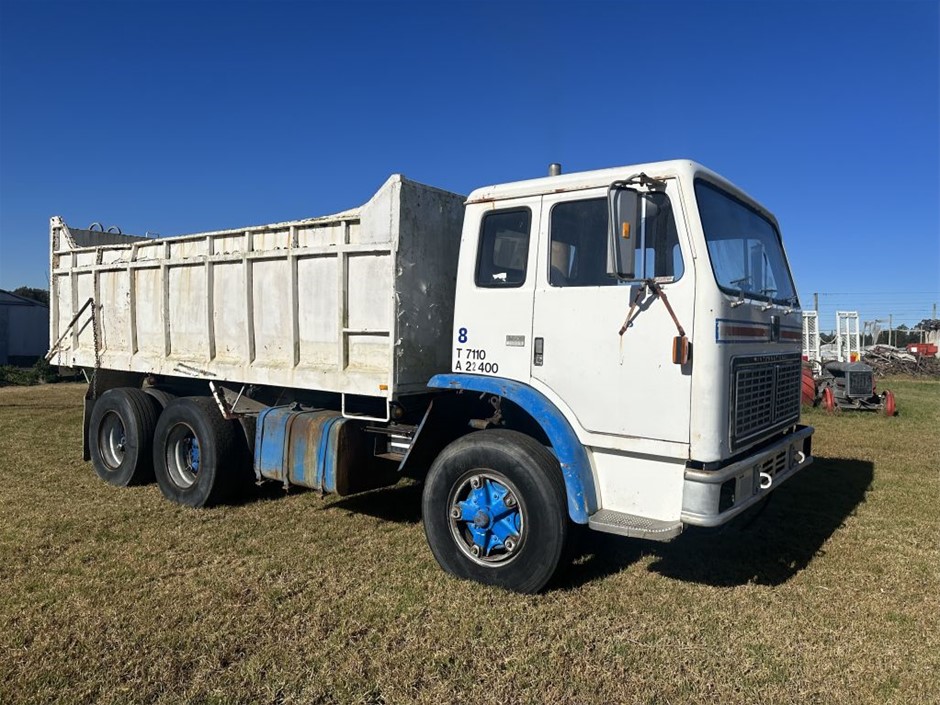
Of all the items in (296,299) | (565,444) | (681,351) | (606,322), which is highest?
(296,299)

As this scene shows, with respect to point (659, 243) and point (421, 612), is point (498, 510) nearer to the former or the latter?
point (421, 612)

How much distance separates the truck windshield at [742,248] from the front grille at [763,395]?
465 mm

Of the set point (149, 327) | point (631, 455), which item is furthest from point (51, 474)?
point (631, 455)

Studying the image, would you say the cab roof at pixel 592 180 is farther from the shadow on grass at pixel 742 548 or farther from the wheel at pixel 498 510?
the shadow on grass at pixel 742 548

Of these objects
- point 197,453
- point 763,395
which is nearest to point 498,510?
point 763,395

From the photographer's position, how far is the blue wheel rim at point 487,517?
14.7 ft

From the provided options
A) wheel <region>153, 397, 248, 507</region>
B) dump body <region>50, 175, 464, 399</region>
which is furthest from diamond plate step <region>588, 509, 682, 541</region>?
wheel <region>153, 397, 248, 507</region>

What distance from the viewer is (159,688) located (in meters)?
3.36

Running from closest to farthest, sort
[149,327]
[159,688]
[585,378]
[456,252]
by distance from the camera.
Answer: [159,688]
[585,378]
[456,252]
[149,327]

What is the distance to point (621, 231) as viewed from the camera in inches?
152

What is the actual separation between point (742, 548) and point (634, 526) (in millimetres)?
1941

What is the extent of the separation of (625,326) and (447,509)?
69.6 inches

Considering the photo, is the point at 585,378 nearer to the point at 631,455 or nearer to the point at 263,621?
the point at 631,455

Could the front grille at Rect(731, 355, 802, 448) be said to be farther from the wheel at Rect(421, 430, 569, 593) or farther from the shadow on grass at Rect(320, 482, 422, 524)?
the shadow on grass at Rect(320, 482, 422, 524)
